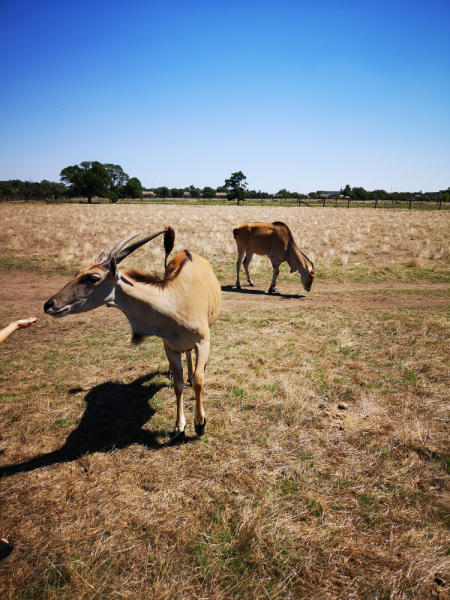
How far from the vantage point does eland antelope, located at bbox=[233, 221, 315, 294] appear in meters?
11.9

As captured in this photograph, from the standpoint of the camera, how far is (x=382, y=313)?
9.22m

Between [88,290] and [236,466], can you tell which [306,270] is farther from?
[88,290]

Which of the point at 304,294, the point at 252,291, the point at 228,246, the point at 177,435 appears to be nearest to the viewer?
the point at 177,435

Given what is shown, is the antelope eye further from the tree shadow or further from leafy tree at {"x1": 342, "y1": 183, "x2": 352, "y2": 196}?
leafy tree at {"x1": 342, "y1": 183, "x2": 352, "y2": 196}

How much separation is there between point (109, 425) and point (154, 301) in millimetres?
2179

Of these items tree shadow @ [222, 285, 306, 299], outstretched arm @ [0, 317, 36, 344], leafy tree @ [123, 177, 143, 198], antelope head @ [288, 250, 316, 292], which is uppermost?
leafy tree @ [123, 177, 143, 198]

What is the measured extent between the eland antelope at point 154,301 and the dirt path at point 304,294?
5.39 m

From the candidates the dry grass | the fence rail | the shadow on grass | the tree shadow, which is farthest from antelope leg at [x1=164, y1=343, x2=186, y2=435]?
the fence rail

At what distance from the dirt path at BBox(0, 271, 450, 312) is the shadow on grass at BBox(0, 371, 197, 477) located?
4.78m

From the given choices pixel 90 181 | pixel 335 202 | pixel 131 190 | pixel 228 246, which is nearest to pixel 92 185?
pixel 90 181

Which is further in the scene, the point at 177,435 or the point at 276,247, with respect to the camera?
the point at 276,247

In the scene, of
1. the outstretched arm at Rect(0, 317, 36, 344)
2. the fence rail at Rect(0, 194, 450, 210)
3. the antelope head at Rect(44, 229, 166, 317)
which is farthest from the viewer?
the fence rail at Rect(0, 194, 450, 210)

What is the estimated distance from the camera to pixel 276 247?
12.3 m

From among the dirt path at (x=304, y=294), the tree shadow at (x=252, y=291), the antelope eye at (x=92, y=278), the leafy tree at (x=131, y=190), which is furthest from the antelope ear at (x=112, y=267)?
the leafy tree at (x=131, y=190)
